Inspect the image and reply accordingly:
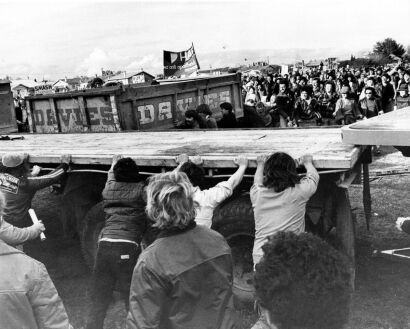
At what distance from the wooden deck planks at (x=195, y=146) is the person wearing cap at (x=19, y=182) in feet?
0.63

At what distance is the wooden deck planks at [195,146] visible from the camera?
4289 mm

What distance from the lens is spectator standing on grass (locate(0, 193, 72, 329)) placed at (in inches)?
95.2

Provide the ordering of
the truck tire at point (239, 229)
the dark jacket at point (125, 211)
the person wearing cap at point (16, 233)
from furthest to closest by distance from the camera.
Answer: the truck tire at point (239, 229) < the dark jacket at point (125, 211) < the person wearing cap at point (16, 233)

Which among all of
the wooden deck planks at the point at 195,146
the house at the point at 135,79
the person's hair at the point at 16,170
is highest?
the house at the point at 135,79

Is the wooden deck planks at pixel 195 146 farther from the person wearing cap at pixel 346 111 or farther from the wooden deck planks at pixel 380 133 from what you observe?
the person wearing cap at pixel 346 111

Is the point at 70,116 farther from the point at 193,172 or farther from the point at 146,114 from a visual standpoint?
the point at 193,172

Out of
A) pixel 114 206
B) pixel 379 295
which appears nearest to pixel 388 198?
pixel 379 295

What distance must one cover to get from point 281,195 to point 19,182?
282 centimetres

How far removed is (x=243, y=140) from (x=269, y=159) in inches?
61.4

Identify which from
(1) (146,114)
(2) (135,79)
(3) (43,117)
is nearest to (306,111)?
(1) (146,114)

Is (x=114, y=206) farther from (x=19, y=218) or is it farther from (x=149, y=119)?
(x=149, y=119)

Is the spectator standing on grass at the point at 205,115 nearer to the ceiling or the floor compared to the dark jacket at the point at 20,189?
nearer to the ceiling

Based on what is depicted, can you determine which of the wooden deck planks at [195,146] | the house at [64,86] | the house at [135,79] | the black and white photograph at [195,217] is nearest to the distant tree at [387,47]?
the house at [64,86]

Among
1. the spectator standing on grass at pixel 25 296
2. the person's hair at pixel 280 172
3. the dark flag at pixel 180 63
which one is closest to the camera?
A: the spectator standing on grass at pixel 25 296
